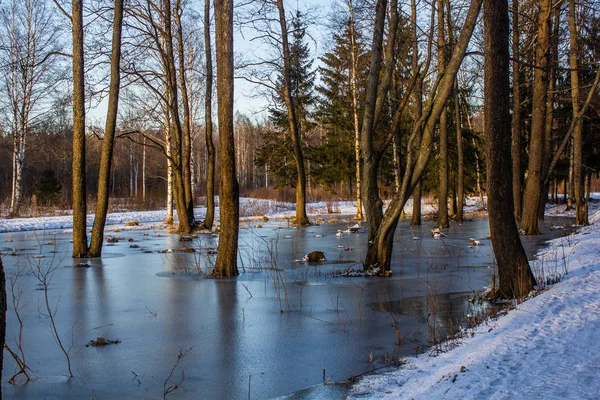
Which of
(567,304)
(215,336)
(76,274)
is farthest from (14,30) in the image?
(567,304)

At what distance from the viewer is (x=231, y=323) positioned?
5867 millimetres

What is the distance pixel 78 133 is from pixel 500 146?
29.0ft

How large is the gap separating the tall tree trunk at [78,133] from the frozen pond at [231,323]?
3.70 feet

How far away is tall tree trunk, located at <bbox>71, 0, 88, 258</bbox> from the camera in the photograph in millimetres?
11641

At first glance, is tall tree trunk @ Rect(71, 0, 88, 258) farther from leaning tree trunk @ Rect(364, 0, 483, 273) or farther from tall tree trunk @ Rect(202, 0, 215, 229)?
tall tree trunk @ Rect(202, 0, 215, 229)

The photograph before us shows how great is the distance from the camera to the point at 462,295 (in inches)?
280

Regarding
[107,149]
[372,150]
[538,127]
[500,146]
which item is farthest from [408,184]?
[538,127]

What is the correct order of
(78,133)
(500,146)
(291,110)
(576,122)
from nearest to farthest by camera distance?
(500,146), (78,133), (576,122), (291,110)

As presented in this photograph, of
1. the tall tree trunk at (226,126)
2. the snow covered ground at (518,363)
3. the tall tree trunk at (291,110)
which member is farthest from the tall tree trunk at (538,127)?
the snow covered ground at (518,363)

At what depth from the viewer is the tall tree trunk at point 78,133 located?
38.2 ft

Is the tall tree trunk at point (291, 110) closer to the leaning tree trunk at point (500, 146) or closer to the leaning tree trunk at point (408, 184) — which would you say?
the leaning tree trunk at point (408, 184)

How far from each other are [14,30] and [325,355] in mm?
28519

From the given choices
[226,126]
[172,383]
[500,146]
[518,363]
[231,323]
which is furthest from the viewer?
[226,126]

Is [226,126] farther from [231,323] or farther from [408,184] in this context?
[231,323]
